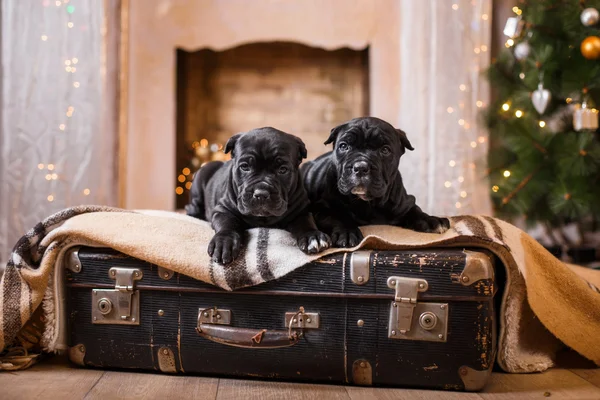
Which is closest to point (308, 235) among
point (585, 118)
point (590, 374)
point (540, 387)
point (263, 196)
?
point (263, 196)

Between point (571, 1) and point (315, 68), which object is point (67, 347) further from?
point (315, 68)

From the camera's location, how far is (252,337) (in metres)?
1.55

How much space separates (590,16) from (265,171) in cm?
226

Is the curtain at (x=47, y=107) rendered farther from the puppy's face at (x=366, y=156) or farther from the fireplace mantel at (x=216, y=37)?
the puppy's face at (x=366, y=156)

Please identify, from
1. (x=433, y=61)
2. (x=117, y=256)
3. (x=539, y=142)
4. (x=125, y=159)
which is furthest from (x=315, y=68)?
(x=117, y=256)

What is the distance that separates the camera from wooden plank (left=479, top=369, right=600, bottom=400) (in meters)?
1.49

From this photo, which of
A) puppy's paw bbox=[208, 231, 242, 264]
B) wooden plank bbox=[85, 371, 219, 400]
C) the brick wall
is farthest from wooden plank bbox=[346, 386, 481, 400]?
the brick wall

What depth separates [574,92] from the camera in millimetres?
3207

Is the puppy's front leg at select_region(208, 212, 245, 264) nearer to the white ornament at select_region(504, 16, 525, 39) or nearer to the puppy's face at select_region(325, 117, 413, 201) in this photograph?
the puppy's face at select_region(325, 117, 413, 201)

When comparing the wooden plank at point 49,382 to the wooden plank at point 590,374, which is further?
the wooden plank at point 590,374

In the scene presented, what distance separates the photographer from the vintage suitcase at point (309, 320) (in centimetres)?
149

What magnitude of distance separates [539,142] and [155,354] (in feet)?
8.44

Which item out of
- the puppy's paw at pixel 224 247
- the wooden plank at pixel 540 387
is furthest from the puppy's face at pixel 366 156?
the wooden plank at pixel 540 387

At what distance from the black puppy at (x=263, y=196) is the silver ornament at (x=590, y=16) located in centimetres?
209
